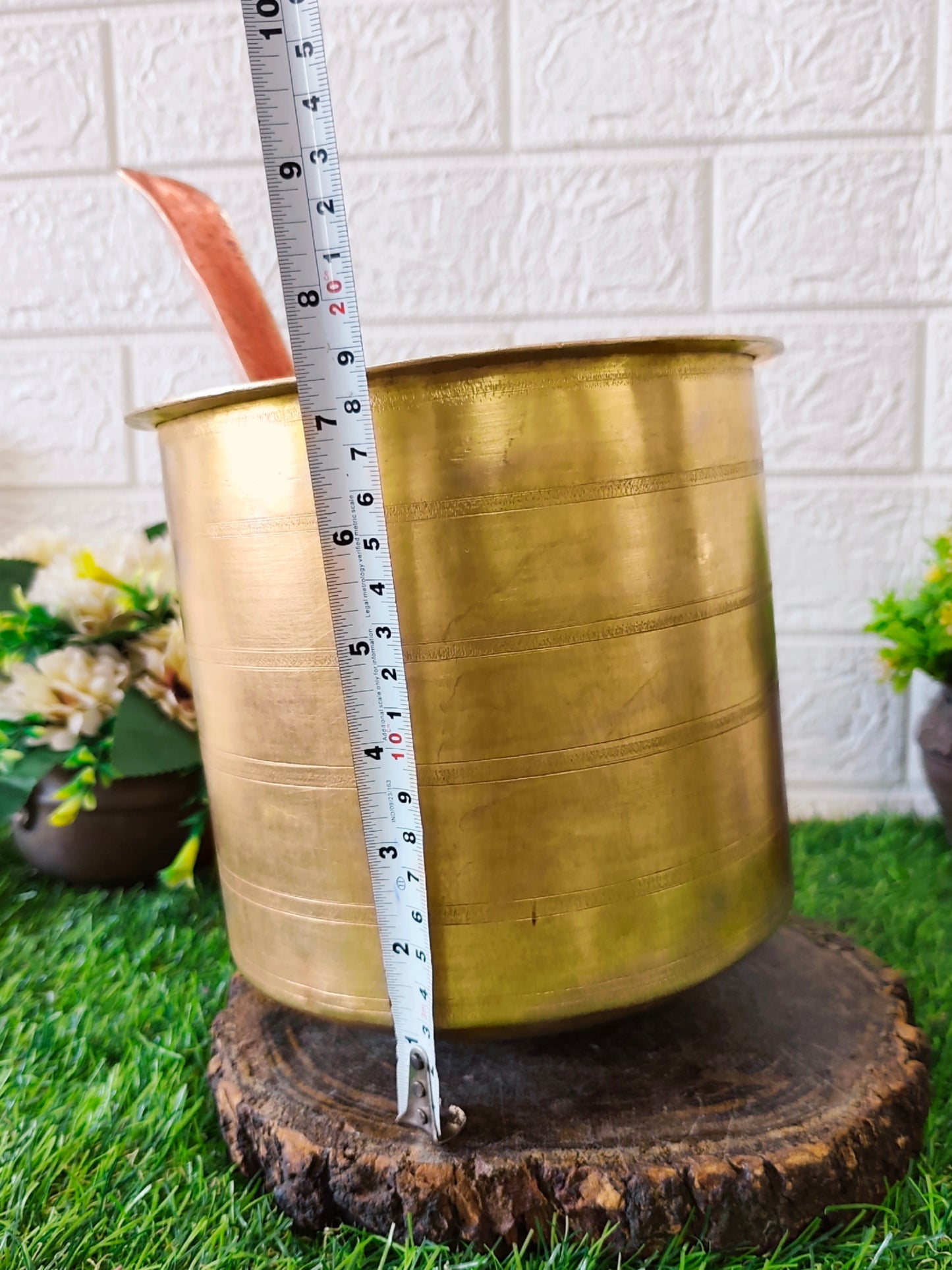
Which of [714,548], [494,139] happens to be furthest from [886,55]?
[714,548]

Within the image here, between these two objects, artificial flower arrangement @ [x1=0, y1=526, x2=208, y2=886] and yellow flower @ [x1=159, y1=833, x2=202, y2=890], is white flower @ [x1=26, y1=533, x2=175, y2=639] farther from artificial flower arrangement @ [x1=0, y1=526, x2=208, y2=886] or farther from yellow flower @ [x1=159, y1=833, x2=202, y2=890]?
yellow flower @ [x1=159, y1=833, x2=202, y2=890]

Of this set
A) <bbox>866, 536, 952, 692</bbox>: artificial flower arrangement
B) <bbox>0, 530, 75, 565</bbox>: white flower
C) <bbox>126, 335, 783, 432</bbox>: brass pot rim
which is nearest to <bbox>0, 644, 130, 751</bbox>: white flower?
<bbox>0, 530, 75, 565</bbox>: white flower

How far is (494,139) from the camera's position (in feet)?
3.61

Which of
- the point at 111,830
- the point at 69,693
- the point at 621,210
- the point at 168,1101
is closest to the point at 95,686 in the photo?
the point at 69,693

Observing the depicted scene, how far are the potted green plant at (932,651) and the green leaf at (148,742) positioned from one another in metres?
0.71

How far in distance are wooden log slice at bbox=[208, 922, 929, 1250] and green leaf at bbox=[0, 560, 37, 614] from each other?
0.57m

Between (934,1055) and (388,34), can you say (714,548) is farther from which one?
(388,34)

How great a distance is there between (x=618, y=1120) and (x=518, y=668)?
27 centimetres

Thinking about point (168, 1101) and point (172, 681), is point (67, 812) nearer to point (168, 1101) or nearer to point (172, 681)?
point (172, 681)

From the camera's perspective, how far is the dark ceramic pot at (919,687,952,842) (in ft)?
3.30

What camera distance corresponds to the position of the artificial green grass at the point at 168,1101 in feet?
1.78

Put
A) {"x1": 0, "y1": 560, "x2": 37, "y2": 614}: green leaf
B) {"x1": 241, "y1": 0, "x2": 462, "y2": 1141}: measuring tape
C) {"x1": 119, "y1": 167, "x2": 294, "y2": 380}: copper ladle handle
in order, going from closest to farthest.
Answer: {"x1": 241, "y1": 0, "x2": 462, "y2": 1141}: measuring tape
{"x1": 119, "y1": 167, "x2": 294, "y2": 380}: copper ladle handle
{"x1": 0, "y1": 560, "x2": 37, "y2": 614}: green leaf

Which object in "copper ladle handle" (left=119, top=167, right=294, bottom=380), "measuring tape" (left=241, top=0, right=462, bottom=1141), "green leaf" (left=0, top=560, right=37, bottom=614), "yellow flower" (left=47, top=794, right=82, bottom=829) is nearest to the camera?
"measuring tape" (left=241, top=0, right=462, bottom=1141)

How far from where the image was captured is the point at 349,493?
50 cm
